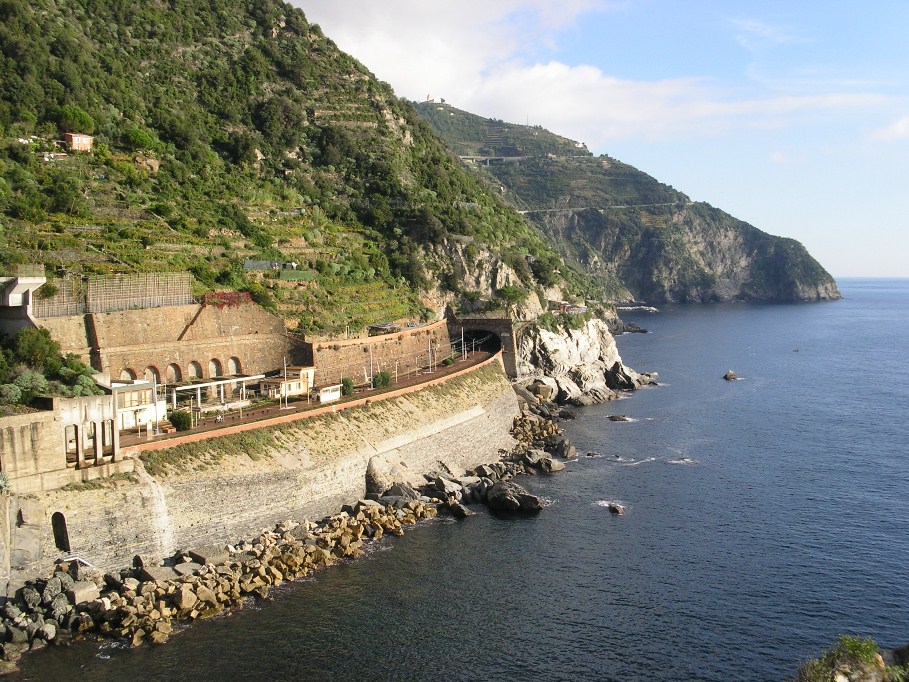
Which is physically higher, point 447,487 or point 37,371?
point 37,371

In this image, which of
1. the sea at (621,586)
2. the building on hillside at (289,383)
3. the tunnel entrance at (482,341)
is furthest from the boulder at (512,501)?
the tunnel entrance at (482,341)

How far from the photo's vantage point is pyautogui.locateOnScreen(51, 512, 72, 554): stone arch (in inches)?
1401

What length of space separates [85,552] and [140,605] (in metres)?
3.89

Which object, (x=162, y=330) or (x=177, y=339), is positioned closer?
(x=162, y=330)

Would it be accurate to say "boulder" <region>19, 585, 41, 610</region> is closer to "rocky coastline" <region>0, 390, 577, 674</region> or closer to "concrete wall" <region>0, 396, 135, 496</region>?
"rocky coastline" <region>0, 390, 577, 674</region>

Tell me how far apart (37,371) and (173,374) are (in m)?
11.1

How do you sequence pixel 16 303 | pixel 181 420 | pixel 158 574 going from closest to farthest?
pixel 158 574, pixel 181 420, pixel 16 303

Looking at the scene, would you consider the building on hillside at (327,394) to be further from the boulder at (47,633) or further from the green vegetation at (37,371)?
the boulder at (47,633)

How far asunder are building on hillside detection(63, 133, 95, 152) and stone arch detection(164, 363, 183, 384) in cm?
2843

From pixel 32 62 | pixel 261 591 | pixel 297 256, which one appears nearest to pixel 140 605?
pixel 261 591

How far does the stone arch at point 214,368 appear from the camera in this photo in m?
56.1

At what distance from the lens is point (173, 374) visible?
53.7 m

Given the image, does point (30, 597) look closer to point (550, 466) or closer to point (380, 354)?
point (550, 466)

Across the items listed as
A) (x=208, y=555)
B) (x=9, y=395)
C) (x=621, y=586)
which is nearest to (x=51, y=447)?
(x=9, y=395)
